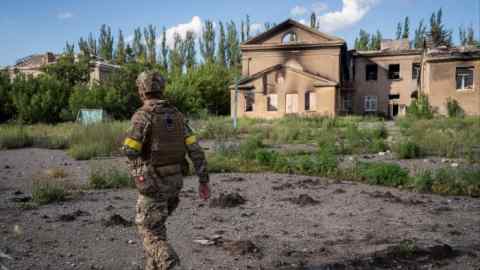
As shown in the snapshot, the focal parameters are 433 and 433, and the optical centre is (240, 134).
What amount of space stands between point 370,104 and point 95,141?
32275 mm

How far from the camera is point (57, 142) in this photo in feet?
50.4

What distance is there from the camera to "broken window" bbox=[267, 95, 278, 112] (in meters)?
35.6

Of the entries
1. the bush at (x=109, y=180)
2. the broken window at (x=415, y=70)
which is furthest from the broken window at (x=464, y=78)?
the bush at (x=109, y=180)

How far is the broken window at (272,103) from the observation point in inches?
1400

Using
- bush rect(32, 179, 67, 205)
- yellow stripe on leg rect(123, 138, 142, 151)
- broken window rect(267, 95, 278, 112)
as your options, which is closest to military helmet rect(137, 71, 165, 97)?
yellow stripe on leg rect(123, 138, 142, 151)

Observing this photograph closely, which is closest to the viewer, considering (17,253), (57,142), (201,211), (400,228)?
(17,253)

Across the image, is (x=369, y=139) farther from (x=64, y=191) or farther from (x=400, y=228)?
(x=64, y=191)

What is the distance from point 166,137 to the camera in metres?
3.43

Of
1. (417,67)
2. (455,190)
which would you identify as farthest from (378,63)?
(455,190)

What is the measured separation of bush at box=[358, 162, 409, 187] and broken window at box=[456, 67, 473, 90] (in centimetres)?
2875

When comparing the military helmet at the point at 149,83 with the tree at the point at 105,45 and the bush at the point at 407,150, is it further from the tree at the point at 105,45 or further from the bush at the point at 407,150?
the tree at the point at 105,45

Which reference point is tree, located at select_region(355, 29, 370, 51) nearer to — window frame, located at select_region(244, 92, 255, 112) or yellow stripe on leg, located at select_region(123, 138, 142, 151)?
window frame, located at select_region(244, 92, 255, 112)

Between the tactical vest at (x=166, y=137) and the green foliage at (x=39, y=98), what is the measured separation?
27746 millimetres

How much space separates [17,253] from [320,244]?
323cm
